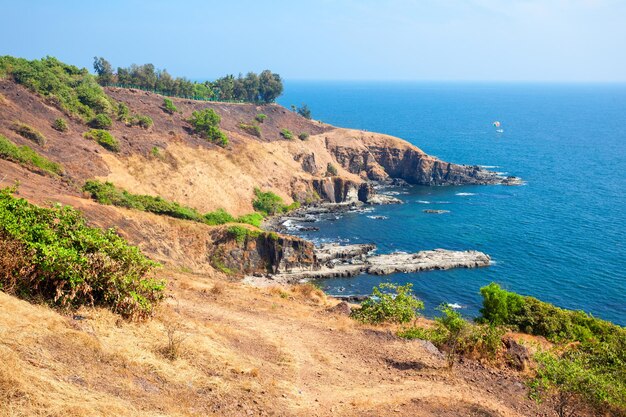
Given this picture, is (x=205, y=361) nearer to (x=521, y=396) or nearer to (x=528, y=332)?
(x=521, y=396)

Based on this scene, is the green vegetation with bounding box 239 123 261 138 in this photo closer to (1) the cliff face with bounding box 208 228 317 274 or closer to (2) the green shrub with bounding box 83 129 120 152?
(2) the green shrub with bounding box 83 129 120 152

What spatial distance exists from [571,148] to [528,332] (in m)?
148

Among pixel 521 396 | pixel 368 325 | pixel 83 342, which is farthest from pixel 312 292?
pixel 83 342

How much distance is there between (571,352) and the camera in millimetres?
25141

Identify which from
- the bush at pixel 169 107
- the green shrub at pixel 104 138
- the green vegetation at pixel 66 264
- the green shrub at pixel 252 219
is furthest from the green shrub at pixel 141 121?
the green vegetation at pixel 66 264

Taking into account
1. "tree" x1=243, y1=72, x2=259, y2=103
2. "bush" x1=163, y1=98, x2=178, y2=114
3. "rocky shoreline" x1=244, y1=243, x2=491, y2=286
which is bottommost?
"rocky shoreline" x1=244, y1=243, x2=491, y2=286

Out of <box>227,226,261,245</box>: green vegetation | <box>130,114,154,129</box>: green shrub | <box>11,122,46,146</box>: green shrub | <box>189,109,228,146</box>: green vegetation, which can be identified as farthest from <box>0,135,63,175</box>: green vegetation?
<box>189,109,228,146</box>: green vegetation

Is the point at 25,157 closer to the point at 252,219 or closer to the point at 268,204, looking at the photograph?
the point at 252,219

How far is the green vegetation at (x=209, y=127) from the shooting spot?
10462cm

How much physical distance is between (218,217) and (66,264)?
2380 inches

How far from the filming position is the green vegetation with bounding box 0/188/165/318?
21453 millimetres

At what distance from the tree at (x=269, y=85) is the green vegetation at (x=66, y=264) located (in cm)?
12342

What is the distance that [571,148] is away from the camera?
16938 cm

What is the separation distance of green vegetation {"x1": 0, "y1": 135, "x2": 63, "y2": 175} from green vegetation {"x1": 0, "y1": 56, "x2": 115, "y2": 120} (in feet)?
75.3
